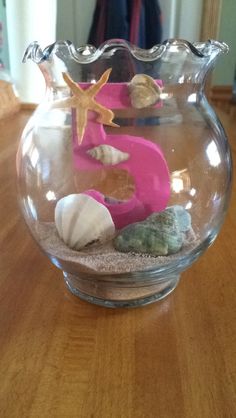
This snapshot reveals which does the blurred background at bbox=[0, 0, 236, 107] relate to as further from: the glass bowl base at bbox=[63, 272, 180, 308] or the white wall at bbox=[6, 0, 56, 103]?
the glass bowl base at bbox=[63, 272, 180, 308]

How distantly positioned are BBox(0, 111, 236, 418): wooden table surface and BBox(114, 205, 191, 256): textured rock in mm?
49

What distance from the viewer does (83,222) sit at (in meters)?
0.36

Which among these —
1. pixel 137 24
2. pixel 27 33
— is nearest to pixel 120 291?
pixel 27 33

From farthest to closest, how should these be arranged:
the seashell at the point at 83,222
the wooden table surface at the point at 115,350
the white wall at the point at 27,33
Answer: the white wall at the point at 27,33 < the seashell at the point at 83,222 < the wooden table surface at the point at 115,350

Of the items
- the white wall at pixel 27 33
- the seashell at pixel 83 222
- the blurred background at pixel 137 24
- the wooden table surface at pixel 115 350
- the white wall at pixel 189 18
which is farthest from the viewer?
the white wall at pixel 189 18

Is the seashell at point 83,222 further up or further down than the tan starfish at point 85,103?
further down

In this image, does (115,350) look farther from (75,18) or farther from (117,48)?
(75,18)

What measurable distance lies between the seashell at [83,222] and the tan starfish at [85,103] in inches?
2.5

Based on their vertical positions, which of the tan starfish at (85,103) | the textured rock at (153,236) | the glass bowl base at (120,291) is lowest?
the glass bowl base at (120,291)

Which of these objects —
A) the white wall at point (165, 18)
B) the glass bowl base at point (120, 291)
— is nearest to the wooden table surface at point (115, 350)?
the glass bowl base at point (120, 291)

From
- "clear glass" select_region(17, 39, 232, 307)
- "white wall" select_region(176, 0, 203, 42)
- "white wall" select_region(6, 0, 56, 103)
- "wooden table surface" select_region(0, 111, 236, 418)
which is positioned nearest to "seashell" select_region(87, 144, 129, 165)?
"clear glass" select_region(17, 39, 232, 307)

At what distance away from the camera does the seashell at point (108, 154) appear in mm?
365

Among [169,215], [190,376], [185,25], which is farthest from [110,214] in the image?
[185,25]

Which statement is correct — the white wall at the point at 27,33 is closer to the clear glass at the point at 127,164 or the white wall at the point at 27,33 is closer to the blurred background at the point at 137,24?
the blurred background at the point at 137,24
